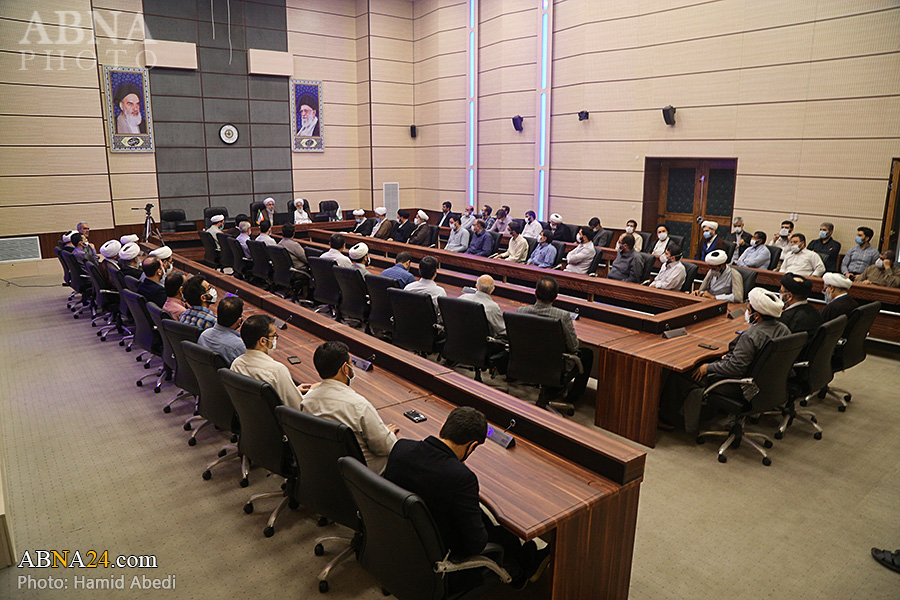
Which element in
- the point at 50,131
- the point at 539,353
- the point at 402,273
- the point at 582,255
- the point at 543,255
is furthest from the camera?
the point at 50,131

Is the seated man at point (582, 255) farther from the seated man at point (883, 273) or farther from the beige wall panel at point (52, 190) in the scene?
the beige wall panel at point (52, 190)

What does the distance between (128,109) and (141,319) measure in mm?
7996

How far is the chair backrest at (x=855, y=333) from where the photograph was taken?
184 inches

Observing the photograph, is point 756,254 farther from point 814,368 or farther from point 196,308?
point 196,308

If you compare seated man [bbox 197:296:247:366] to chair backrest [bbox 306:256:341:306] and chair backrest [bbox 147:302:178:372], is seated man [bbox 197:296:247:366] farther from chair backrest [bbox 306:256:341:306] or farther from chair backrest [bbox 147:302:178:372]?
chair backrest [bbox 306:256:341:306]

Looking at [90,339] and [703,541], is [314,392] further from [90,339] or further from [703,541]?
[90,339]

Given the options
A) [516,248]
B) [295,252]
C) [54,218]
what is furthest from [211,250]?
[516,248]

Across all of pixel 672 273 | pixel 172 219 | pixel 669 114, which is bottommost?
pixel 672 273

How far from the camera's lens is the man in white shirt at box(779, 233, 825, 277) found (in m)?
7.44

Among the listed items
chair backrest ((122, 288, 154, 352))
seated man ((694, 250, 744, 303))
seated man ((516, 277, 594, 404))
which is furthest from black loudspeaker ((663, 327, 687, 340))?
chair backrest ((122, 288, 154, 352))

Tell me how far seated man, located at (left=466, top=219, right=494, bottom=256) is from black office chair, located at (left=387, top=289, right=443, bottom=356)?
4.38 metres

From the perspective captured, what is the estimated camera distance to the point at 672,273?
22.1 ft

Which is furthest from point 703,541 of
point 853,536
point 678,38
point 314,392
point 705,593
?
point 678,38

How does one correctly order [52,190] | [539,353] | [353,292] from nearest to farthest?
[539,353] < [353,292] < [52,190]
